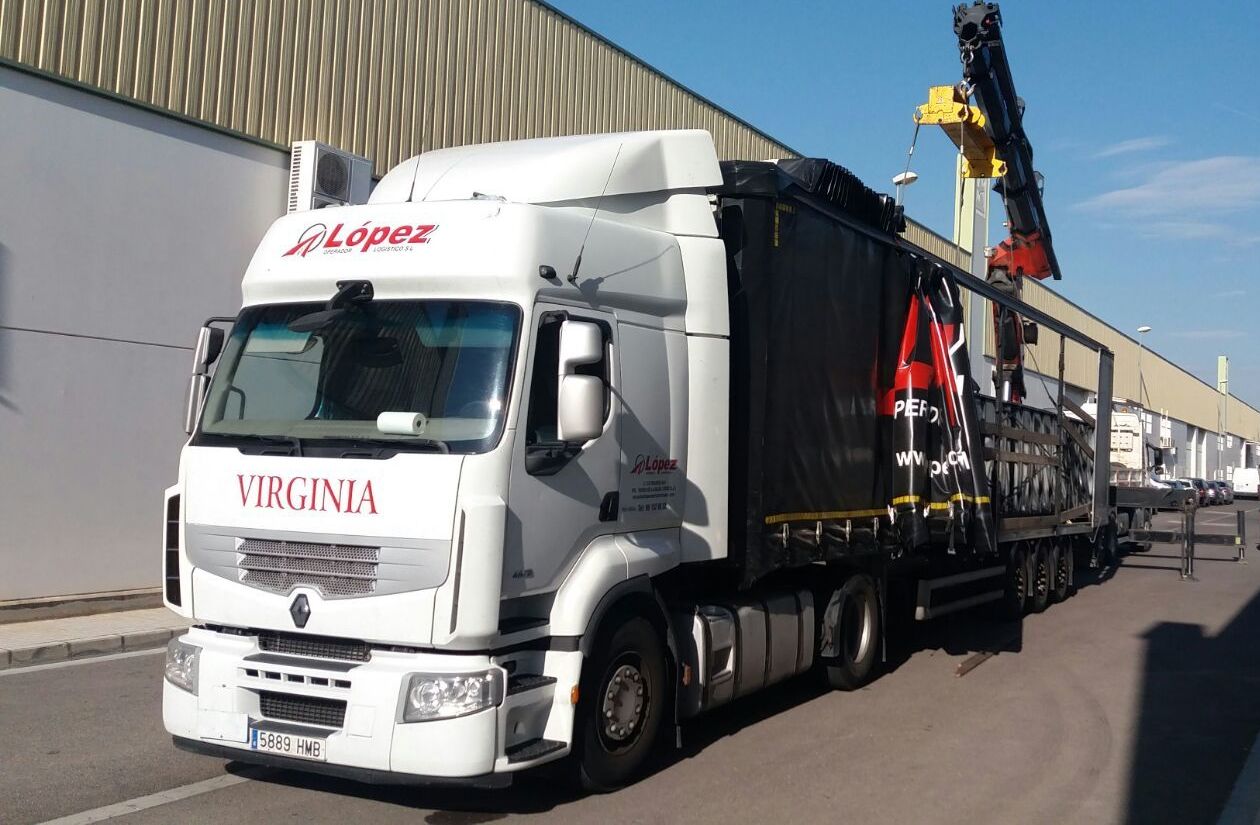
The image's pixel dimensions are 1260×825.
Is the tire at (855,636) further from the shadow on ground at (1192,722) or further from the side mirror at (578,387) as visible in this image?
the side mirror at (578,387)

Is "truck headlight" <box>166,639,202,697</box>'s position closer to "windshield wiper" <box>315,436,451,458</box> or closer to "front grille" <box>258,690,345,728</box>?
"front grille" <box>258,690,345,728</box>

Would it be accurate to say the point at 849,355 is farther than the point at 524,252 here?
Yes

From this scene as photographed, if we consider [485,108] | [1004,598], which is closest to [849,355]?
[1004,598]

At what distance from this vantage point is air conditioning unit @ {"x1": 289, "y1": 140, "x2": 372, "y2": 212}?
13875mm

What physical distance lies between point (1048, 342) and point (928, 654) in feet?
17.2

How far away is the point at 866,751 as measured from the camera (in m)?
7.34

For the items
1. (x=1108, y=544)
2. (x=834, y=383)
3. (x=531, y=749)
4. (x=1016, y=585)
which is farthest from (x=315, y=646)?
(x=1108, y=544)

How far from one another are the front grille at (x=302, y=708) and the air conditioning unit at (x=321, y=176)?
360 inches

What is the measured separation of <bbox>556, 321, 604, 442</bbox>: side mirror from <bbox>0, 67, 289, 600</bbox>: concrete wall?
321 inches

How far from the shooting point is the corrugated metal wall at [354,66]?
Result: 12.1 m

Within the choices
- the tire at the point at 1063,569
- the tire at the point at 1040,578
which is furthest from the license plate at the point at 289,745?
the tire at the point at 1063,569

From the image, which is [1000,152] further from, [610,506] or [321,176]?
[610,506]

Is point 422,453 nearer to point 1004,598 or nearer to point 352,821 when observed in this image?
point 352,821

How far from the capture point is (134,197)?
12.5 meters
